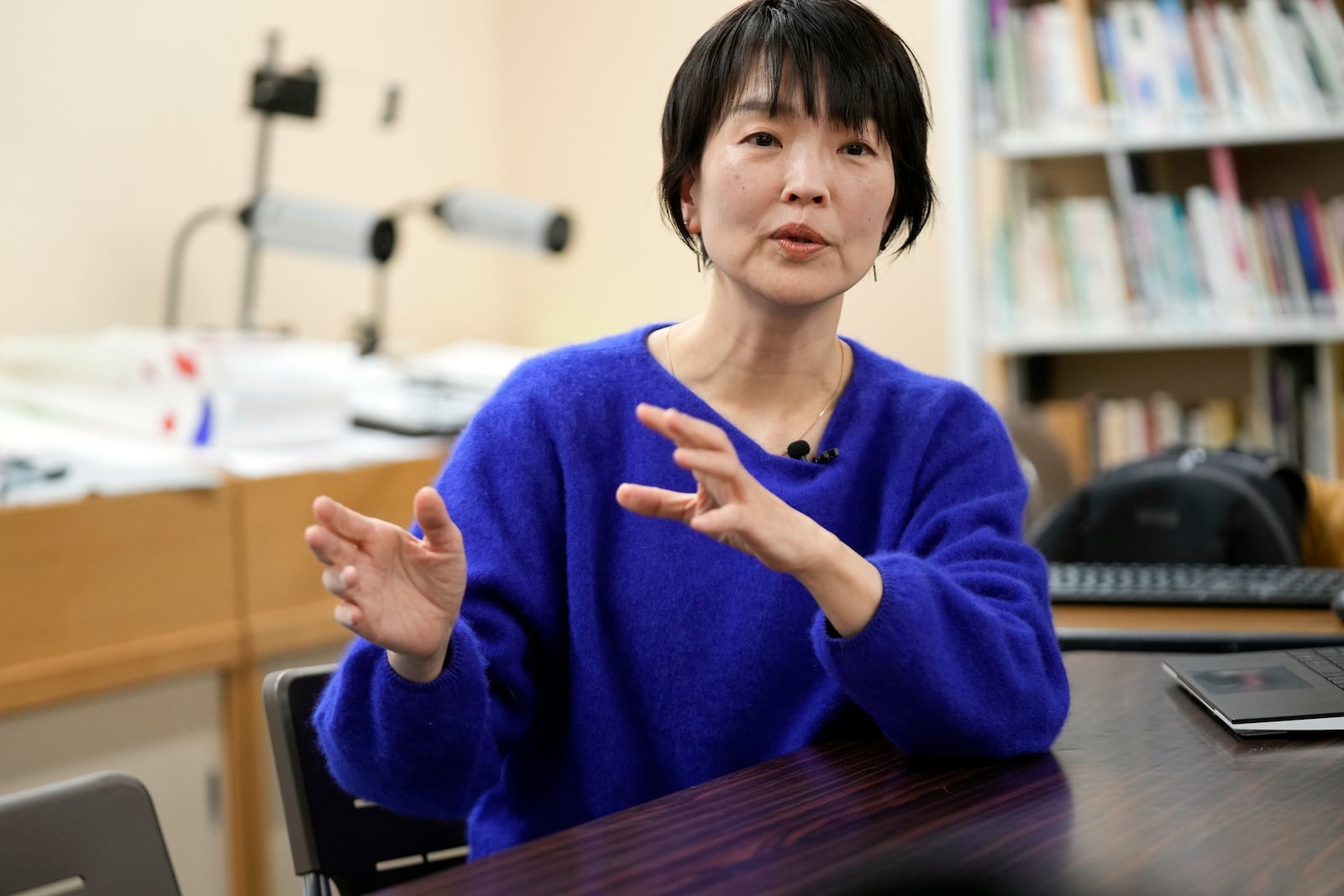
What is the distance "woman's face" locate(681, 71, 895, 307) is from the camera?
3.52ft

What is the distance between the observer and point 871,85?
1086 millimetres

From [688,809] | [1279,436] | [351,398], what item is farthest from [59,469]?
[1279,436]

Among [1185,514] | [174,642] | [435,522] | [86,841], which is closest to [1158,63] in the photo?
[1185,514]

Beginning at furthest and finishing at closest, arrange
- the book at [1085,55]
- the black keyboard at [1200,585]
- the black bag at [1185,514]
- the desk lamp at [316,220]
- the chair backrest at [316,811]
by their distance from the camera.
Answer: the book at [1085,55]
the desk lamp at [316,220]
the black bag at [1185,514]
the black keyboard at [1200,585]
the chair backrest at [316,811]

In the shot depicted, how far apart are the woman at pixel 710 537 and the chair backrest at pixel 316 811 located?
3.3 inches

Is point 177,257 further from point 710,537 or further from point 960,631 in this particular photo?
point 960,631

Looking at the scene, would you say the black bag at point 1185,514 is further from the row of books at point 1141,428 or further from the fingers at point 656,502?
the row of books at point 1141,428

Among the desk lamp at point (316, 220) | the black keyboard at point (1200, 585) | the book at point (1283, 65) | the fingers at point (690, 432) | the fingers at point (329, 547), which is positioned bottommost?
the black keyboard at point (1200, 585)

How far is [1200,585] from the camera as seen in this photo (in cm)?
154

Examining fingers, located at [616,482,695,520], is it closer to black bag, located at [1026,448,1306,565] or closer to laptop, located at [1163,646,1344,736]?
laptop, located at [1163,646,1344,736]

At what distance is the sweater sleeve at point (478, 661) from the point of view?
98 centimetres

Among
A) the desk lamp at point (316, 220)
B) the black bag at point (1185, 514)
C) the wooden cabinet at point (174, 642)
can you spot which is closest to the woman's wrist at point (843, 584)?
the black bag at point (1185, 514)

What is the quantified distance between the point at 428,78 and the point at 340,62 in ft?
1.04

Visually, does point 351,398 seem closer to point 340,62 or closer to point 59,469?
point 59,469
